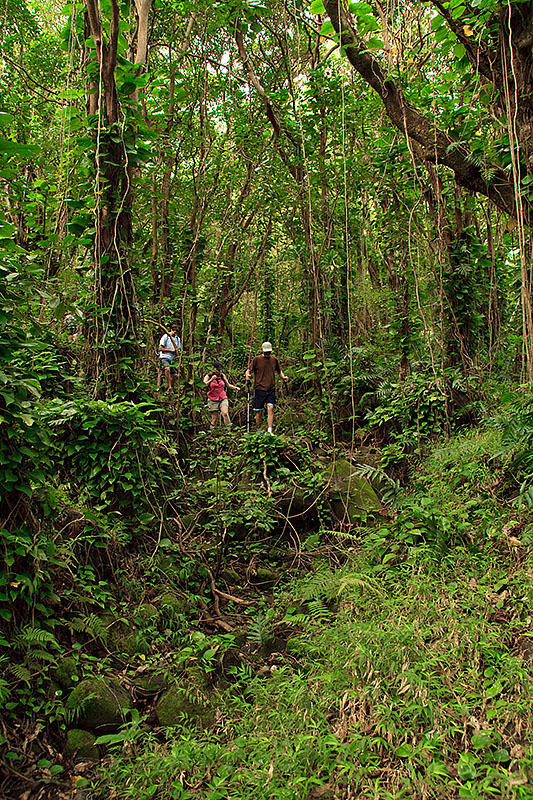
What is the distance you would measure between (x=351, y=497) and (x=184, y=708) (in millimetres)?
3082

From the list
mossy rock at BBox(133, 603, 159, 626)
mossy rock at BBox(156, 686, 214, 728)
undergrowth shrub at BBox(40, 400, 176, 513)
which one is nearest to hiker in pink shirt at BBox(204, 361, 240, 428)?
undergrowth shrub at BBox(40, 400, 176, 513)

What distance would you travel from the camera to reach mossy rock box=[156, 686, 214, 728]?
299cm

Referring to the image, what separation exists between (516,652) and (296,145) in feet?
23.5

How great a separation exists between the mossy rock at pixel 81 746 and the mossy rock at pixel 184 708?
41 centimetres

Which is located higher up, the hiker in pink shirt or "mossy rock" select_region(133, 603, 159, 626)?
the hiker in pink shirt

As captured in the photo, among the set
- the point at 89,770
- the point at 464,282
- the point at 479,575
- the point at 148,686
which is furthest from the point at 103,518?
the point at 464,282

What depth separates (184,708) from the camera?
304 cm

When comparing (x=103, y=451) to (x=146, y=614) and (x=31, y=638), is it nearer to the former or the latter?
(x=146, y=614)

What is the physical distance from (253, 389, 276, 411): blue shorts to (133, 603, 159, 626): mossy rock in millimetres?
3880

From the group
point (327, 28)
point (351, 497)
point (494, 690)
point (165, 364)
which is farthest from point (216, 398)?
point (494, 690)

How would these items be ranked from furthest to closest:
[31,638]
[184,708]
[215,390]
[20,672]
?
[215,390], [184,708], [31,638], [20,672]

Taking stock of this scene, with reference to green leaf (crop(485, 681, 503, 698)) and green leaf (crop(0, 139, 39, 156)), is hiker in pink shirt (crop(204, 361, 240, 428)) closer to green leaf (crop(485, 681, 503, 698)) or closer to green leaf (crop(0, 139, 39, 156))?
green leaf (crop(0, 139, 39, 156))

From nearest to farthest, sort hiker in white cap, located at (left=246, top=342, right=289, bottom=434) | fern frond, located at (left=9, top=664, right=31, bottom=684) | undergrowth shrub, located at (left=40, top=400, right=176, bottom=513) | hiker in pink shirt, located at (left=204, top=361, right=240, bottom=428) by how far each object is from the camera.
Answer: fern frond, located at (left=9, top=664, right=31, bottom=684) → undergrowth shrub, located at (left=40, top=400, right=176, bottom=513) → hiker in white cap, located at (left=246, top=342, right=289, bottom=434) → hiker in pink shirt, located at (left=204, top=361, right=240, bottom=428)

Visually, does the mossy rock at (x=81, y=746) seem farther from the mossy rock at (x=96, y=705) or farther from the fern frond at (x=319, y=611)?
the fern frond at (x=319, y=611)
